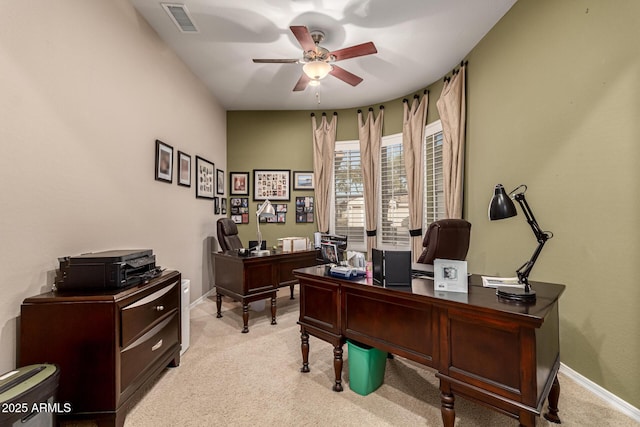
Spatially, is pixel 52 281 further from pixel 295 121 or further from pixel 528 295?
pixel 295 121

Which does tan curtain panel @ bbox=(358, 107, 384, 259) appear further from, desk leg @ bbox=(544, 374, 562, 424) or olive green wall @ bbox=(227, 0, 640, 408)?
desk leg @ bbox=(544, 374, 562, 424)

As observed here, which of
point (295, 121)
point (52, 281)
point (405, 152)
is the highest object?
point (295, 121)

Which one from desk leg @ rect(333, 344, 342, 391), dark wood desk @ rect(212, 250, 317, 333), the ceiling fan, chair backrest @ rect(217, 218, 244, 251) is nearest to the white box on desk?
dark wood desk @ rect(212, 250, 317, 333)

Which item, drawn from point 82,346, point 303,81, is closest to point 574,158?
point 303,81

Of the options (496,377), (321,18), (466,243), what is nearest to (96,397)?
(496,377)

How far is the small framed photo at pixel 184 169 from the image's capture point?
12.0ft

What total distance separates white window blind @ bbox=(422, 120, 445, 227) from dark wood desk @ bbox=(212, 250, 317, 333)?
2035 mm

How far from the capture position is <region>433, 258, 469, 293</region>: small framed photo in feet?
5.47

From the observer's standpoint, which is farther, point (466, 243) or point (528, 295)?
point (466, 243)

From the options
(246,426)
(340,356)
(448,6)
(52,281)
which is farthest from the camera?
(448,6)

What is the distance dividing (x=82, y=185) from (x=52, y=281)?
72cm

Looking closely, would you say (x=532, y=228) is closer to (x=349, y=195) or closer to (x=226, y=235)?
(x=226, y=235)

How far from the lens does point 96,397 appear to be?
168 cm

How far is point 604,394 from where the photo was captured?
202 centimetres
